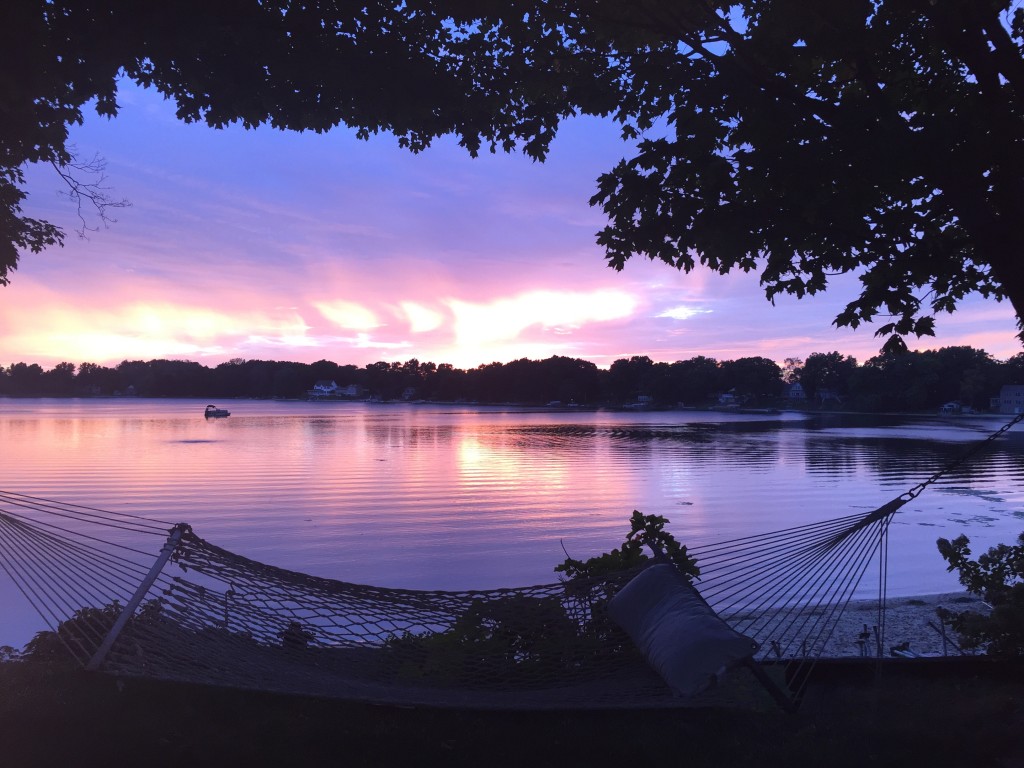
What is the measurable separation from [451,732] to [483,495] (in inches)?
559

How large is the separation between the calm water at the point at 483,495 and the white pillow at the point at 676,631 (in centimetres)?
575

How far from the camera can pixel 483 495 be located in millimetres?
17578

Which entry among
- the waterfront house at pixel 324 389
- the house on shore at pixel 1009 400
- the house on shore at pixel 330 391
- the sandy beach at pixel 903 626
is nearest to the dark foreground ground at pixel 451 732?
the sandy beach at pixel 903 626

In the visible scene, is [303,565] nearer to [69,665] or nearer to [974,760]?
[69,665]

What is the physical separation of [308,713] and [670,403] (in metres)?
116

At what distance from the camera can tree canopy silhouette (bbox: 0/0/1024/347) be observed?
3857 millimetres

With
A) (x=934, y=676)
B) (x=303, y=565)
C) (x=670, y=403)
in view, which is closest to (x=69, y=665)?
(x=934, y=676)

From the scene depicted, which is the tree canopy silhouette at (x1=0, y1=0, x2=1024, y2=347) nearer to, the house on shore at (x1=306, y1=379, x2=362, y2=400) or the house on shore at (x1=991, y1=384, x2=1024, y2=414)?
the house on shore at (x1=991, y1=384, x2=1024, y2=414)

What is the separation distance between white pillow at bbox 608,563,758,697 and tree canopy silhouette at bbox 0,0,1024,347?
1.90m

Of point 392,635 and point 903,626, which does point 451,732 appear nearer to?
point 392,635

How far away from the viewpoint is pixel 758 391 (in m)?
115

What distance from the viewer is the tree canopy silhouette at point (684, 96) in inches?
152

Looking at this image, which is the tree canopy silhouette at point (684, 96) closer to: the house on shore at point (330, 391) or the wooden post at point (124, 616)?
the wooden post at point (124, 616)

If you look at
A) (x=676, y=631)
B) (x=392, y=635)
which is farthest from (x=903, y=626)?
(x=392, y=635)
